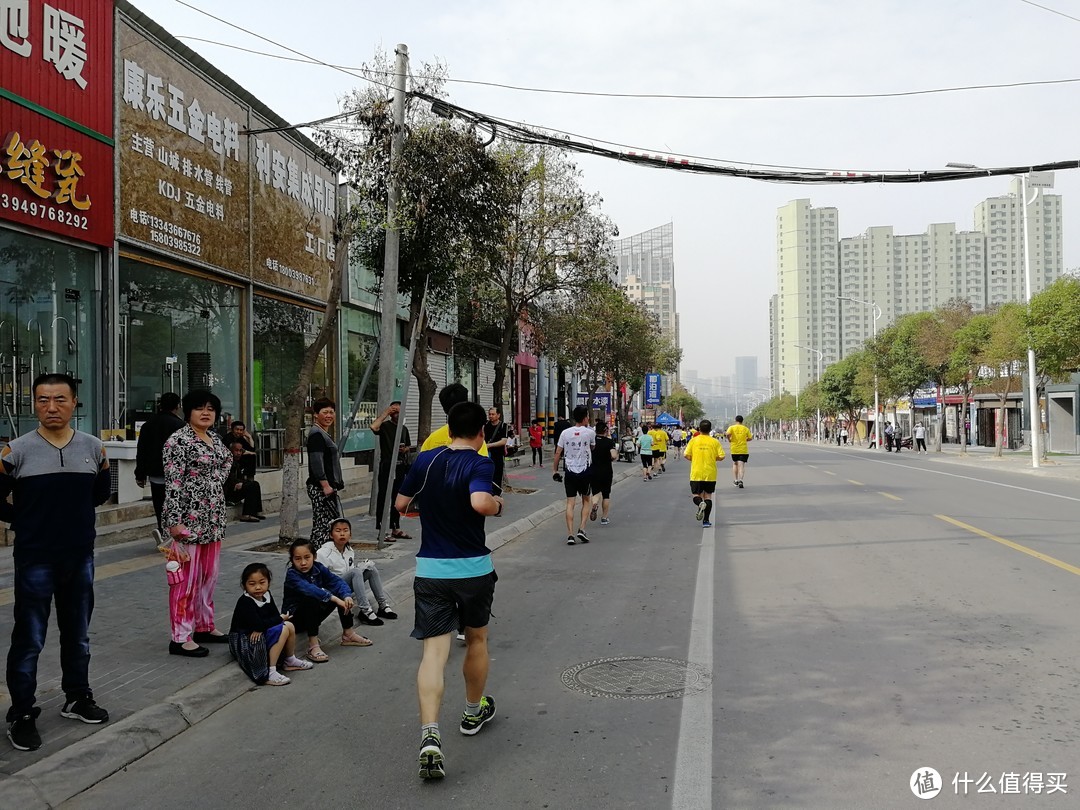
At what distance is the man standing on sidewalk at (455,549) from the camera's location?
164 inches

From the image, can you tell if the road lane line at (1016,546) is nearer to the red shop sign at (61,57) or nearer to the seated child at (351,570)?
the seated child at (351,570)

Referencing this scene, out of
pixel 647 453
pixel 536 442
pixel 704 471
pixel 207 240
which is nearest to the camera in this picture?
pixel 704 471

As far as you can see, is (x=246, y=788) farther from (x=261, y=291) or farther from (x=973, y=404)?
(x=973, y=404)

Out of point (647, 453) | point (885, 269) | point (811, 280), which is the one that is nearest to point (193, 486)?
point (647, 453)

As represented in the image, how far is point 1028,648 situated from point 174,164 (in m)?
13.9

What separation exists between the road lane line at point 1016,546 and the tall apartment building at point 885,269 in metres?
137

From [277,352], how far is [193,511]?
1330cm

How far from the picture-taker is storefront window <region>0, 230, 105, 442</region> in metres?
11.4

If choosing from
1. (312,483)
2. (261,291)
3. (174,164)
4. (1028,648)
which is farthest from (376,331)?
(1028,648)

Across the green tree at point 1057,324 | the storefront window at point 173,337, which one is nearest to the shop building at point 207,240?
the storefront window at point 173,337

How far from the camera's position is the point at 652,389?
5981 centimetres

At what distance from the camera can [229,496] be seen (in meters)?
12.9

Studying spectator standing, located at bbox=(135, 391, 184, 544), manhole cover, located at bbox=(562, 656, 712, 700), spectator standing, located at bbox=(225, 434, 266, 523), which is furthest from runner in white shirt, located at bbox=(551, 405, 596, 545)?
manhole cover, located at bbox=(562, 656, 712, 700)

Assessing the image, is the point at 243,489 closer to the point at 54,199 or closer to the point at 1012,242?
the point at 54,199
